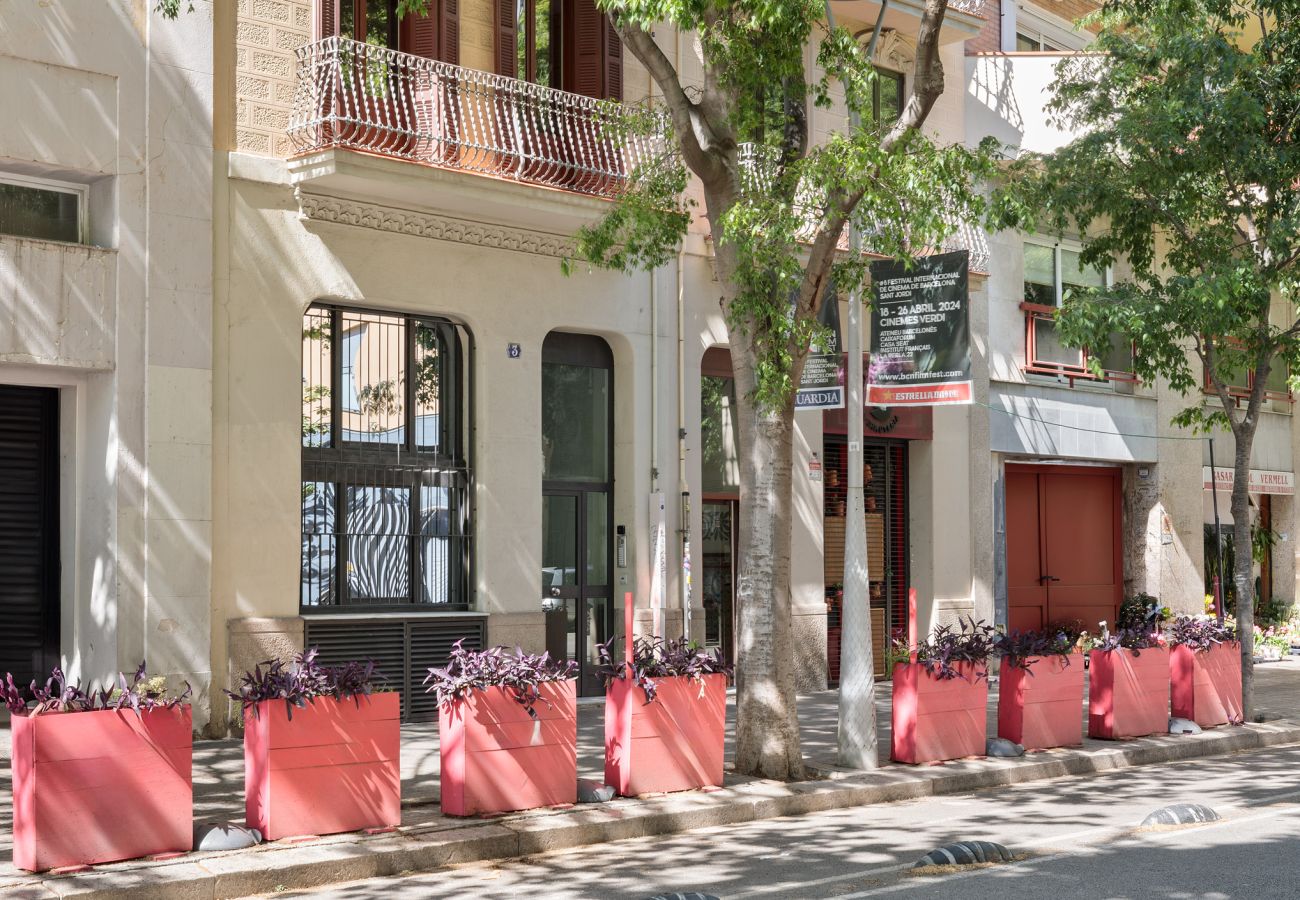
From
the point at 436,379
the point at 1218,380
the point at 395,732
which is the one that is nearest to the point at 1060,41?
the point at 1218,380

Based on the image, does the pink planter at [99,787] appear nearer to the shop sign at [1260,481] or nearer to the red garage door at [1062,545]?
the red garage door at [1062,545]

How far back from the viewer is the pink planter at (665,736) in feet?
36.1

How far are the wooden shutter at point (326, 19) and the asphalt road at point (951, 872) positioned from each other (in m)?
8.78

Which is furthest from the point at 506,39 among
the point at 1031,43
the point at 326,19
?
the point at 1031,43

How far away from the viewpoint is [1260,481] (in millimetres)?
28125

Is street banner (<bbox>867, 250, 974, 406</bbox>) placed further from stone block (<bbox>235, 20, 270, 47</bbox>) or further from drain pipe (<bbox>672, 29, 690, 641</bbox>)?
stone block (<bbox>235, 20, 270, 47</bbox>)

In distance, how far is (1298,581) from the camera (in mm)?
29516

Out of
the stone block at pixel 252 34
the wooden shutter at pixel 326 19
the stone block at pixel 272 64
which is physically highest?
the wooden shutter at pixel 326 19

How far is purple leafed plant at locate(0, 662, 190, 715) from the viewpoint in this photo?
841 cm

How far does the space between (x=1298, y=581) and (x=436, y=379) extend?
20.4m

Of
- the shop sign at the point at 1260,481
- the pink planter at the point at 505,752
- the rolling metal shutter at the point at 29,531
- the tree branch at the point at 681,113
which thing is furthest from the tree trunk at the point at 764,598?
the shop sign at the point at 1260,481

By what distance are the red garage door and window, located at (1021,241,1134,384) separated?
1.66 meters

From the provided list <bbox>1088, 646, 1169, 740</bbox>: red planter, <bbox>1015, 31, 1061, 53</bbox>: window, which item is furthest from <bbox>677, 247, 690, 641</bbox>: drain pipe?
<bbox>1015, 31, 1061, 53</bbox>: window

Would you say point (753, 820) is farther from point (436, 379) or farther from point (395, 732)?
point (436, 379)
